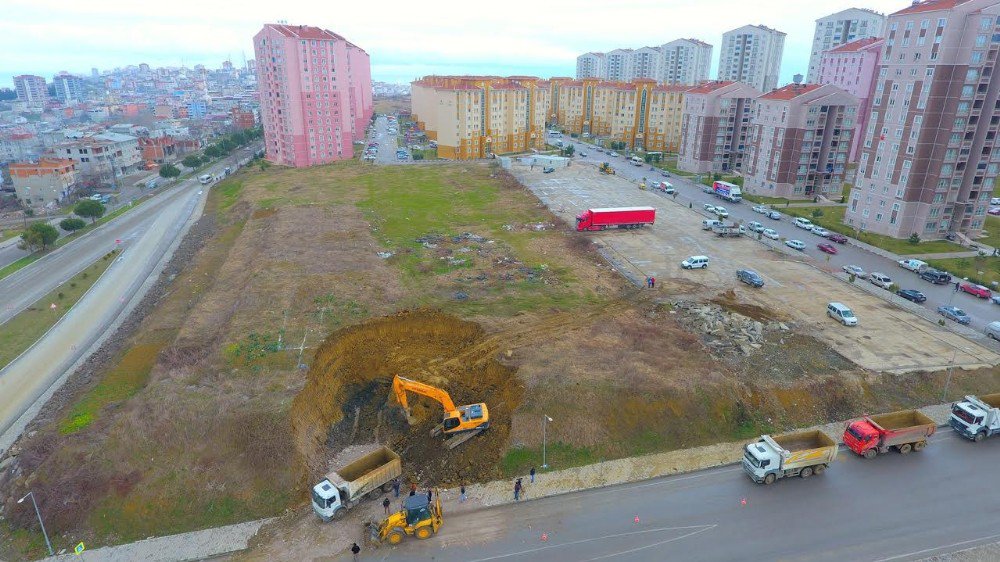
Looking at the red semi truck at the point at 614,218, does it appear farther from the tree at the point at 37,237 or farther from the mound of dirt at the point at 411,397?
the tree at the point at 37,237

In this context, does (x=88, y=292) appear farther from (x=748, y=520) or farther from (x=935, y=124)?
(x=935, y=124)

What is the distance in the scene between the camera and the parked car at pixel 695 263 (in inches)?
→ 2119

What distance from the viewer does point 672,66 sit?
7520 inches

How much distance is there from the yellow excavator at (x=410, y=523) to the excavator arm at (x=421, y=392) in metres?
7.14

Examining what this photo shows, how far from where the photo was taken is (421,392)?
101ft

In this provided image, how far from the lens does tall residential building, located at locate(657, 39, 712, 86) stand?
186m

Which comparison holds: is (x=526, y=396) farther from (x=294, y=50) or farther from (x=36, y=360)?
(x=294, y=50)

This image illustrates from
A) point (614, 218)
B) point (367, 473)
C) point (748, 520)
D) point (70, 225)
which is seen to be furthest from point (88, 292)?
point (748, 520)

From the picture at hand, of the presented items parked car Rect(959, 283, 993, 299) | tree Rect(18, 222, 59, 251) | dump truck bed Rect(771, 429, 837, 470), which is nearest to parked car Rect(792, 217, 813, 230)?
parked car Rect(959, 283, 993, 299)

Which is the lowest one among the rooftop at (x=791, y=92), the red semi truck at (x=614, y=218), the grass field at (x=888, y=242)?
the grass field at (x=888, y=242)

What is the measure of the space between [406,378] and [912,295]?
4457 cm

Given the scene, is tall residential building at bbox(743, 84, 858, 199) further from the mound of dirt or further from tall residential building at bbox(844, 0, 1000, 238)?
the mound of dirt

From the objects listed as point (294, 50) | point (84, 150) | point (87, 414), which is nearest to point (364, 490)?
point (87, 414)

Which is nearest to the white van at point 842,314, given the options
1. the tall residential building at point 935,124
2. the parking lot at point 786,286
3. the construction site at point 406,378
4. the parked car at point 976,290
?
the parking lot at point 786,286
